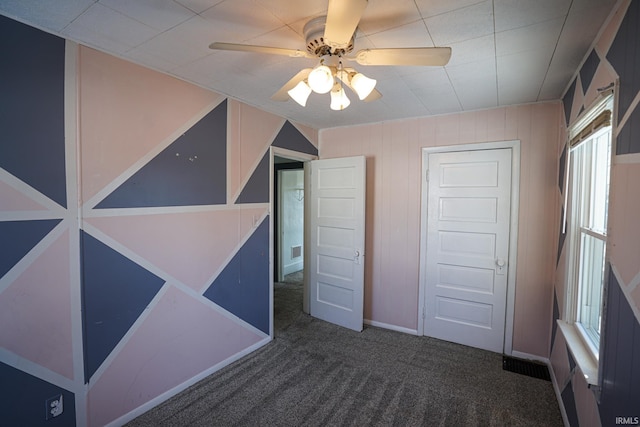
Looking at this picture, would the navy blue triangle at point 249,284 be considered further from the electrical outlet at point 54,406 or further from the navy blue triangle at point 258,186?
the electrical outlet at point 54,406

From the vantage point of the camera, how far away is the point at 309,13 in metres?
1.36

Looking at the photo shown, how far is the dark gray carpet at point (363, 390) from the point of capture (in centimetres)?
199

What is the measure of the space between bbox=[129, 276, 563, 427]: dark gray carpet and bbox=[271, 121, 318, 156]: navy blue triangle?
2.11 meters

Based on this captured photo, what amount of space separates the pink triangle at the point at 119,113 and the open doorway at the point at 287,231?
2.57 meters

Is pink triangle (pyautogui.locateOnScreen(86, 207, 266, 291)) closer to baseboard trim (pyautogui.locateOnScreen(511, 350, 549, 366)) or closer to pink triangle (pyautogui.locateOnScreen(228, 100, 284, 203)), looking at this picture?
pink triangle (pyautogui.locateOnScreen(228, 100, 284, 203))

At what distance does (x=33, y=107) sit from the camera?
1.53m

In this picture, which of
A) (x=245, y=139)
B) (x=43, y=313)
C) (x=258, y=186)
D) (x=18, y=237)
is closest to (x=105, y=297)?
(x=43, y=313)

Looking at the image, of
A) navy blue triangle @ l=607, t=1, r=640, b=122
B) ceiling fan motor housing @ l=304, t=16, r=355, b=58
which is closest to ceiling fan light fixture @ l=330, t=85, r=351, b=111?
ceiling fan motor housing @ l=304, t=16, r=355, b=58

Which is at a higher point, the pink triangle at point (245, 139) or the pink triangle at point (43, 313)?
the pink triangle at point (245, 139)

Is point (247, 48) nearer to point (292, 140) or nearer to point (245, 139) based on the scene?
point (245, 139)

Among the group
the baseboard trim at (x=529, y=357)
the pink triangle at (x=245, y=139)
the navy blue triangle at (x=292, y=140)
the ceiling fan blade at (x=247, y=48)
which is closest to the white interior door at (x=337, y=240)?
the navy blue triangle at (x=292, y=140)

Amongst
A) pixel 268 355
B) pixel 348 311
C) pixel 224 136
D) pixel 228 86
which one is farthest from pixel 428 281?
pixel 228 86

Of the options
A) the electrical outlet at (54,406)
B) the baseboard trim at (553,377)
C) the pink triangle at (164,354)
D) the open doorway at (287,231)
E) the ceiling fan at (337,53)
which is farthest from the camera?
the open doorway at (287,231)

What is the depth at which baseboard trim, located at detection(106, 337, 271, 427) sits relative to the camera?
6.28 ft
